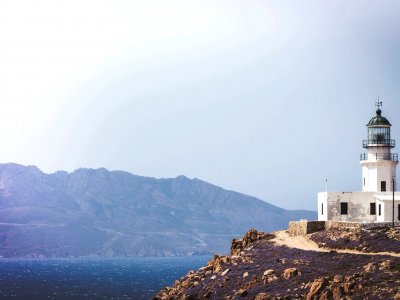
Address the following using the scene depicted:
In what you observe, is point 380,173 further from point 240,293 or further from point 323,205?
point 240,293

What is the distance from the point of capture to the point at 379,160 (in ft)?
288

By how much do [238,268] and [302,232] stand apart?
42.4 feet

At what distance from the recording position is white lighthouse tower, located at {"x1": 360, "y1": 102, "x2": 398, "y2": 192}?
8744 cm

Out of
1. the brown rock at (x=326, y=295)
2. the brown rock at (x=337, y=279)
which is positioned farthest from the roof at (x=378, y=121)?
the brown rock at (x=326, y=295)

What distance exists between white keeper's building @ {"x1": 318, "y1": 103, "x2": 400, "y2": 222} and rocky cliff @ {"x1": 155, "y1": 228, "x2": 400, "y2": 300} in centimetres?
536

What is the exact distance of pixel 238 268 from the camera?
246ft

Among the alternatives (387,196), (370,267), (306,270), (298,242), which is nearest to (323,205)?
(298,242)

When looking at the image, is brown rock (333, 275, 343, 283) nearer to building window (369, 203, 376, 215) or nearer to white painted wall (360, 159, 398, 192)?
building window (369, 203, 376, 215)

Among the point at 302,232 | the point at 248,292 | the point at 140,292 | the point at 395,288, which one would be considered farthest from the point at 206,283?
→ the point at 140,292

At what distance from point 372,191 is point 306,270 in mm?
22937

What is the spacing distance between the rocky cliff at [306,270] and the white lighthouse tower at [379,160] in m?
10.9

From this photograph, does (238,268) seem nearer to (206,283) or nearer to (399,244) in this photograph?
(206,283)

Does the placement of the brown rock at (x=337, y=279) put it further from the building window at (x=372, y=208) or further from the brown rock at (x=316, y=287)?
the building window at (x=372, y=208)

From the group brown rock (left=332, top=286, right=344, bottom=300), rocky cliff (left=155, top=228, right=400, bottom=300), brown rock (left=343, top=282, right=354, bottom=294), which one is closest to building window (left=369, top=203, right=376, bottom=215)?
rocky cliff (left=155, top=228, right=400, bottom=300)
